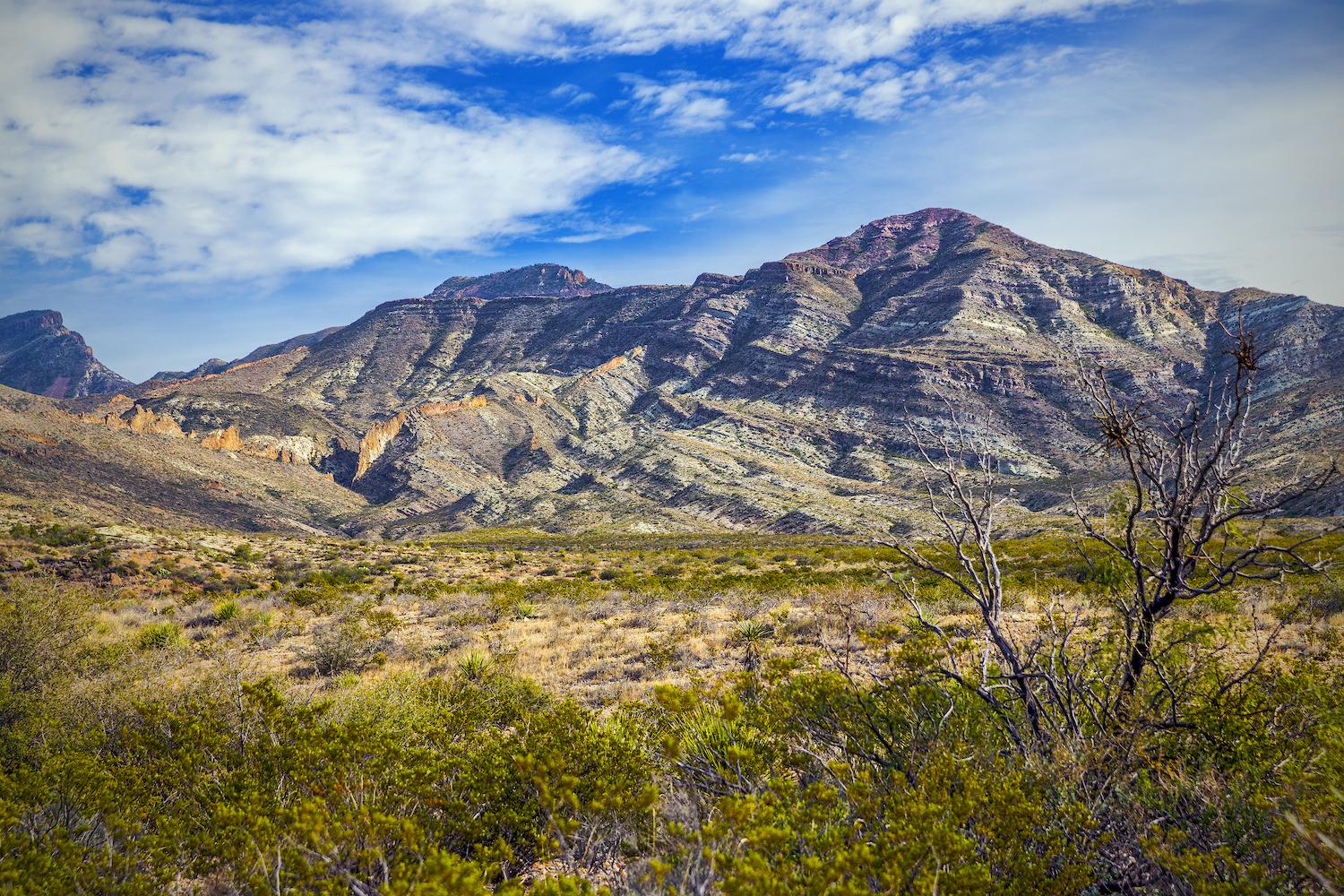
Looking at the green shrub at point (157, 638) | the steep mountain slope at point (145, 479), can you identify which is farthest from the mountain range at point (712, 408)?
the green shrub at point (157, 638)

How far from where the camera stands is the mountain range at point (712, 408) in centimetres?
→ 7519

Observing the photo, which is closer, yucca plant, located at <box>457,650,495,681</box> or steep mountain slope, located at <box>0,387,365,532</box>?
yucca plant, located at <box>457,650,495,681</box>

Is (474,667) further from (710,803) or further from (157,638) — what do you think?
(157,638)

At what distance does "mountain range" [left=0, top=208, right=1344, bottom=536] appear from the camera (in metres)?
75.2

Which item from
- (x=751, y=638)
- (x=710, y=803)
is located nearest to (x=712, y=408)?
(x=751, y=638)

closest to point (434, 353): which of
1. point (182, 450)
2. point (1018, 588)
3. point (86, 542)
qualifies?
point (182, 450)

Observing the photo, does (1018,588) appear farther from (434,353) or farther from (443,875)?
(434,353)

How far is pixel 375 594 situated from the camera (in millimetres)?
20062

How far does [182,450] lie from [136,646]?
98137mm

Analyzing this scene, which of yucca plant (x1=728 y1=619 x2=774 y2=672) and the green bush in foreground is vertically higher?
the green bush in foreground

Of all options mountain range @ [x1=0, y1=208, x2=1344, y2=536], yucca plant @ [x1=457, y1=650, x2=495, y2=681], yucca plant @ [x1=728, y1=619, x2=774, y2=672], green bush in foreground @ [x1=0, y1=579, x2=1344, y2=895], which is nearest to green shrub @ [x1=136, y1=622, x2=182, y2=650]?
yucca plant @ [x1=457, y1=650, x2=495, y2=681]

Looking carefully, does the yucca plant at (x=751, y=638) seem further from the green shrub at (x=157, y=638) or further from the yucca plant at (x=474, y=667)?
the green shrub at (x=157, y=638)

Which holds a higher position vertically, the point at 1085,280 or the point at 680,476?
the point at 1085,280

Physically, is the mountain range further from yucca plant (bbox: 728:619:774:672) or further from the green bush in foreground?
the green bush in foreground
